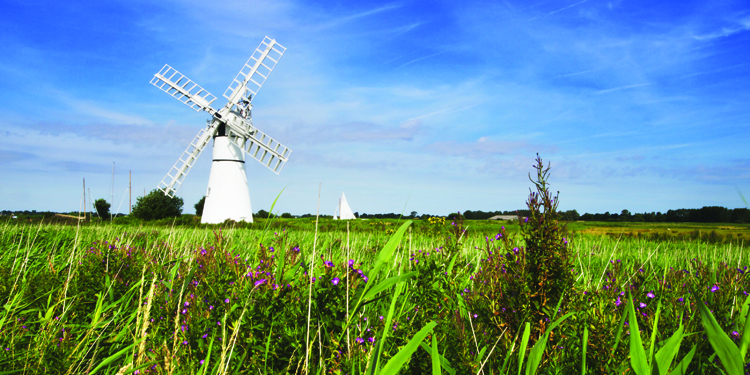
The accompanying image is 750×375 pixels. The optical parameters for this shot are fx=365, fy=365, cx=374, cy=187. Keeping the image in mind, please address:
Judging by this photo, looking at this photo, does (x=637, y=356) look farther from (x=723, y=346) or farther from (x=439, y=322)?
(x=439, y=322)

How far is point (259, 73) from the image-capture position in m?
25.4

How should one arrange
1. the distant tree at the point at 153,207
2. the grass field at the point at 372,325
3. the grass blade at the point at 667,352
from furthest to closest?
the distant tree at the point at 153,207, the grass field at the point at 372,325, the grass blade at the point at 667,352

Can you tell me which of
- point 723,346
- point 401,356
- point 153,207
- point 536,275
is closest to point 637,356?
point 723,346

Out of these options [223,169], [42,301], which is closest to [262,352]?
[42,301]

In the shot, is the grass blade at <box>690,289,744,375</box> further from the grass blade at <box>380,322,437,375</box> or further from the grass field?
the grass blade at <box>380,322,437,375</box>

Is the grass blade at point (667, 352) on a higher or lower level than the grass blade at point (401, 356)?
lower

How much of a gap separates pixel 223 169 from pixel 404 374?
22.9m

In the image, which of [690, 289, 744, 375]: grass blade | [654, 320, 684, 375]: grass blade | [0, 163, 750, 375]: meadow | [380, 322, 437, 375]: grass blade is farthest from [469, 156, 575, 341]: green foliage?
[380, 322, 437, 375]: grass blade

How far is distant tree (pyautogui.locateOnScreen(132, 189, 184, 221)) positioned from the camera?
29969mm

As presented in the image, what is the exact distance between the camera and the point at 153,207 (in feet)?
101

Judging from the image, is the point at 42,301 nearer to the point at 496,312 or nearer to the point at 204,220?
the point at 496,312

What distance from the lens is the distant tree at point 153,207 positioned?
29969 mm

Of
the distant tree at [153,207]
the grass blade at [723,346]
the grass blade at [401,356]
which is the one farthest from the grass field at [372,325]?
the distant tree at [153,207]

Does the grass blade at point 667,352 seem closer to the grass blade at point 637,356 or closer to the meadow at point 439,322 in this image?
the meadow at point 439,322
